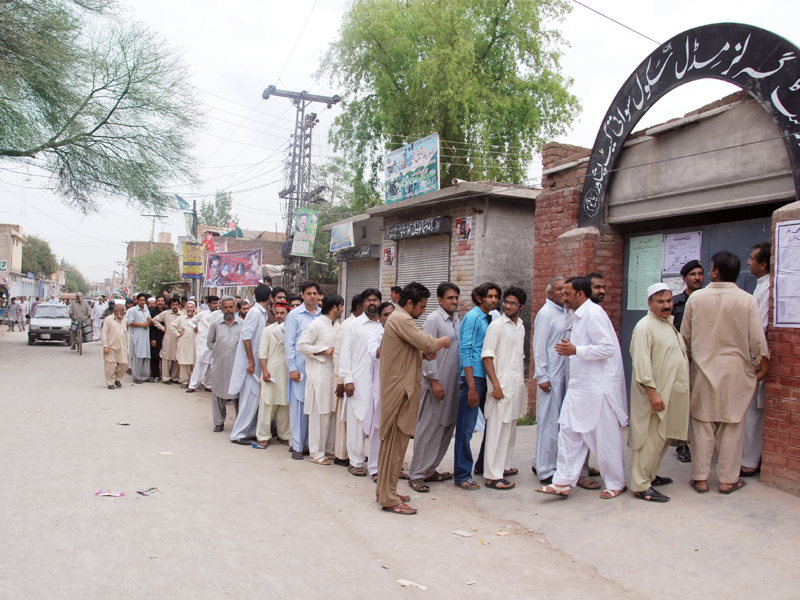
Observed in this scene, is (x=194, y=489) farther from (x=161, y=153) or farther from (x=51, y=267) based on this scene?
(x=51, y=267)

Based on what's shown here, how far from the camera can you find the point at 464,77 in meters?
19.5

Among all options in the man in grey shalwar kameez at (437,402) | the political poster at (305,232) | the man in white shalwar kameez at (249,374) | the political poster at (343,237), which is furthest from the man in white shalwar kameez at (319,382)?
the political poster at (305,232)

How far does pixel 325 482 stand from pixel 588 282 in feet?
9.83

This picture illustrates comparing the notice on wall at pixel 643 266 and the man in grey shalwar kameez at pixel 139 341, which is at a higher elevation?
the notice on wall at pixel 643 266

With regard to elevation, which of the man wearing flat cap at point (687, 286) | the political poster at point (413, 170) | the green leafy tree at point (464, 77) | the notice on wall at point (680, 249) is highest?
the green leafy tree at point (464, 77)

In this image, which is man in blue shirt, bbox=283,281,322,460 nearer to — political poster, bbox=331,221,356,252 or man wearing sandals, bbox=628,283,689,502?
man wearing sandals, bbox=628,283,689,502

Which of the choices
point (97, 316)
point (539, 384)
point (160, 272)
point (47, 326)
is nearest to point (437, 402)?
point (539, 384)

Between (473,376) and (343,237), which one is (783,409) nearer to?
(473,376)

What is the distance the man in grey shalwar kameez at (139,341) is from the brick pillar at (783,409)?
1116 cm

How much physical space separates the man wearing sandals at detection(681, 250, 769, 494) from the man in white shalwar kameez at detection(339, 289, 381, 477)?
116 inches

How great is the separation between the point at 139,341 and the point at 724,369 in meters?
11.1

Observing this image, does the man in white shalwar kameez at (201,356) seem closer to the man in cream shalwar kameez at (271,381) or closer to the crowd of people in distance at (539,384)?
the man in cream shalwar kameez at (271,381)

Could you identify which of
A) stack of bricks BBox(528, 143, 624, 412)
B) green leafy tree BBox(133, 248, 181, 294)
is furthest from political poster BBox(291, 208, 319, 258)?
green leafy tree BBox(133, 248, 181, 294)

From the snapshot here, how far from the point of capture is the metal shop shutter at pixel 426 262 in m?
13.8
